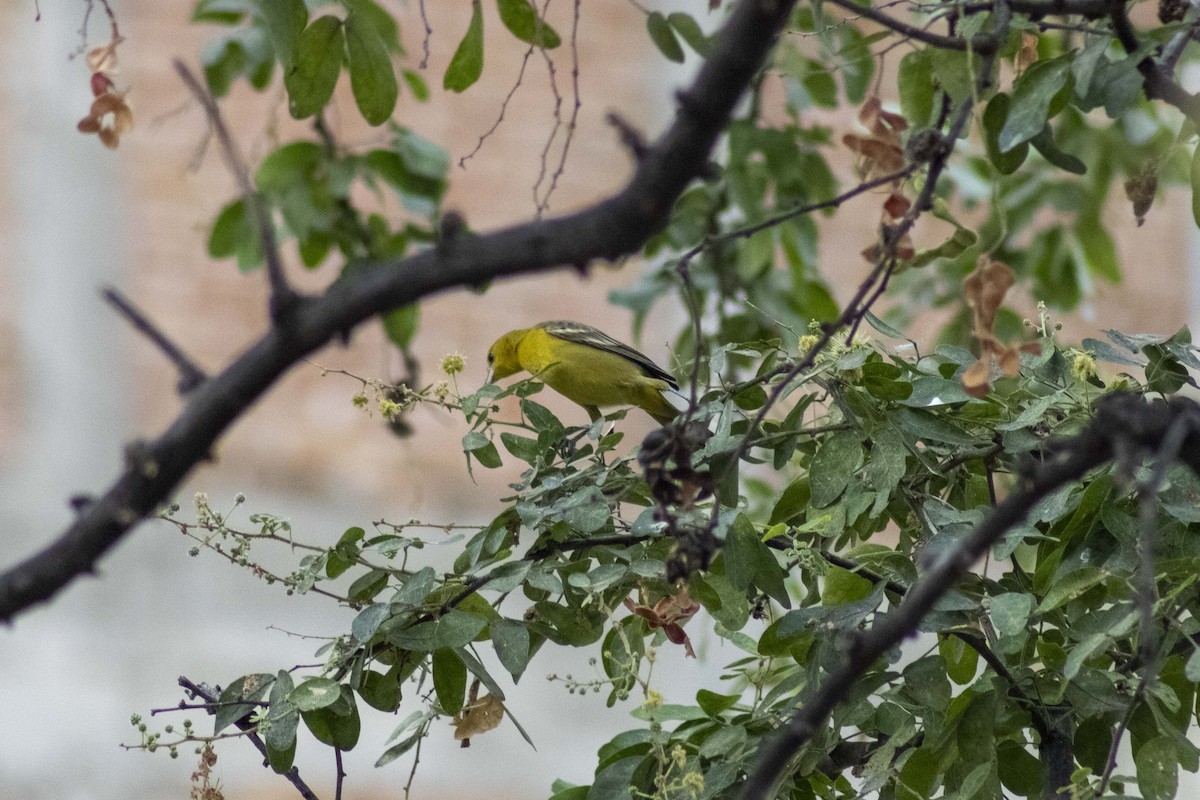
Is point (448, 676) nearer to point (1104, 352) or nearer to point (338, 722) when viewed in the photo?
Answer: point (338, 722)

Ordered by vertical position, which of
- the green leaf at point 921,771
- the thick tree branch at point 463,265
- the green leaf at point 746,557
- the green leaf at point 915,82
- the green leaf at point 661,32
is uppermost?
the green leaf at point 661,32

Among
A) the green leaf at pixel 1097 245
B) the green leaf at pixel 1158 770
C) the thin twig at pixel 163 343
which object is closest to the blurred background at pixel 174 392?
the green leaf at pixel 1097 245

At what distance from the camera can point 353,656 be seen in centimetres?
103

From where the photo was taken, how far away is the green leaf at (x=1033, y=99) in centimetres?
102

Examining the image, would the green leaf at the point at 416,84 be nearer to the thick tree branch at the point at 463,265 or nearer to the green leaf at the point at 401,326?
the green leaf at the point at 401,326

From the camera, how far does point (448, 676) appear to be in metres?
1.04

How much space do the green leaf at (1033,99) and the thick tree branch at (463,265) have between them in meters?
0.56

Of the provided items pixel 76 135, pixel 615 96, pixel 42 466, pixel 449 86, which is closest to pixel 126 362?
pixel 42 466

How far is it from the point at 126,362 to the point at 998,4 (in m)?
2.53

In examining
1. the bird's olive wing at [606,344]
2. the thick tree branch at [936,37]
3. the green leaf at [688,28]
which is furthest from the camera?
the bird's olive wing at [606,344]

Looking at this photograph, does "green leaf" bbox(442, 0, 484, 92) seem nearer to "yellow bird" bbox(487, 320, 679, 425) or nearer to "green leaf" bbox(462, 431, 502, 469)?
"green leaf" bbox(462, 431, 502, 469)

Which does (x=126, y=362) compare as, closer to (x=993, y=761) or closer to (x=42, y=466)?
(x=42, y=466)

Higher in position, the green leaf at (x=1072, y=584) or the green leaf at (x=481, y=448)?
the green leaf at (x=481, y=448)

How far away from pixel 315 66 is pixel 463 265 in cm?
78
